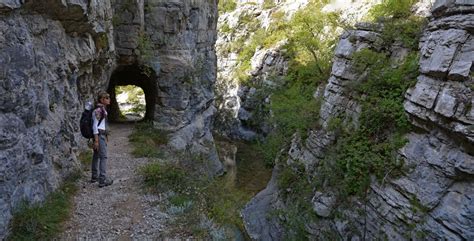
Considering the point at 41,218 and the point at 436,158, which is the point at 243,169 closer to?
the point at 436,158

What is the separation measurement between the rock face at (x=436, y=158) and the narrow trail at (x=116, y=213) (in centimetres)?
526

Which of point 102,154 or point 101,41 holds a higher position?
point 101,41

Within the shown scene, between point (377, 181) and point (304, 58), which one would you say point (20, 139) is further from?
point (304, 58)

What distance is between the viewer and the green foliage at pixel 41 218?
5.68 metres

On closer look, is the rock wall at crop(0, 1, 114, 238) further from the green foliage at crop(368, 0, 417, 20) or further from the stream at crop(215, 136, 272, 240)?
the green foliage at crop(368, 0, 417, 20)

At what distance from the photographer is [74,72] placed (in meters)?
9.91

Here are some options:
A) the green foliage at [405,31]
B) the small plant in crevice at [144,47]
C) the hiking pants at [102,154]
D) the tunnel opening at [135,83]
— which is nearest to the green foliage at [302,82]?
the green foliage at [405,31]

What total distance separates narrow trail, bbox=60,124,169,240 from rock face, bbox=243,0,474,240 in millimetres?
5264

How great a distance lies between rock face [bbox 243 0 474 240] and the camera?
22.8ft

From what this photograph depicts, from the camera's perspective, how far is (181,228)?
6.62 meters

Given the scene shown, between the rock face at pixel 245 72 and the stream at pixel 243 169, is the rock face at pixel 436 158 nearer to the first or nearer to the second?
the stream at pixel 243 169

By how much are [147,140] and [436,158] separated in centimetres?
1071

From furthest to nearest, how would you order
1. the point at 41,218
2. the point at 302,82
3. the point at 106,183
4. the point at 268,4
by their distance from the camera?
the point at 268,4 → the point at 302,82 → the point at 106,183 → the point at 41,218

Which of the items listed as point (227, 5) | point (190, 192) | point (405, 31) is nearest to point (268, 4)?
point (227, 5)
